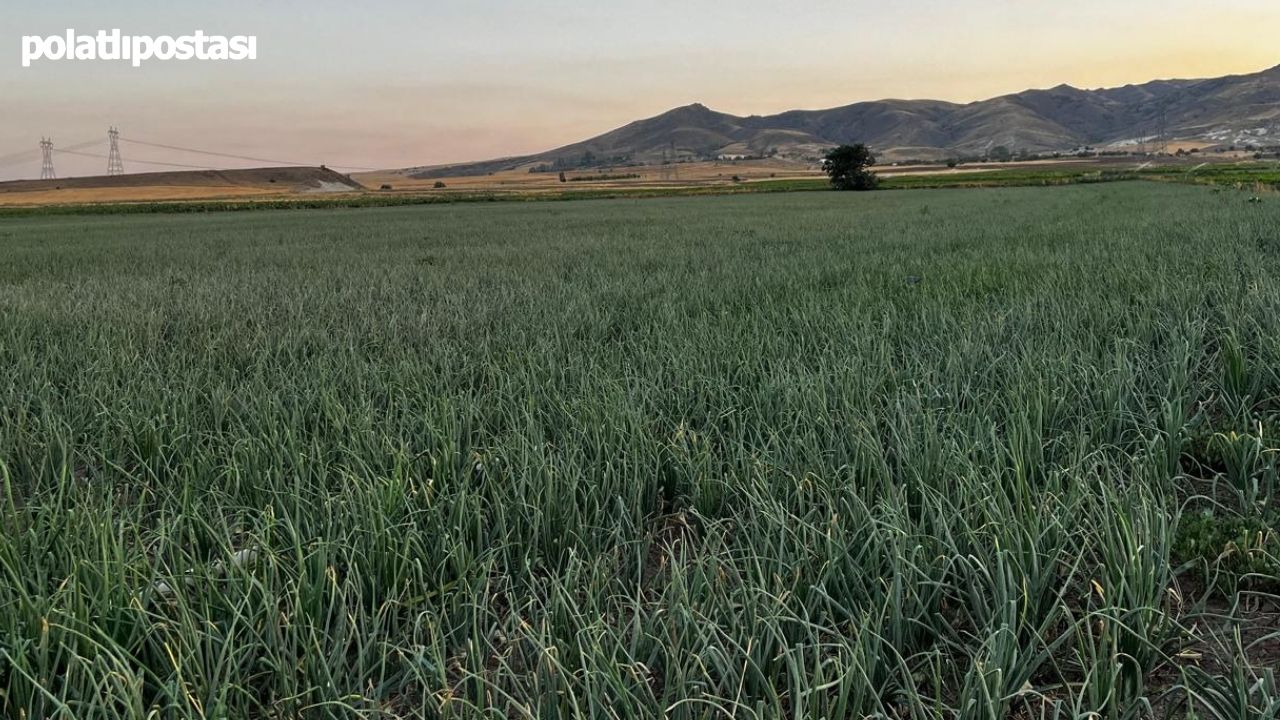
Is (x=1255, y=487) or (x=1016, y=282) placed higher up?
(x=1016, y=282)

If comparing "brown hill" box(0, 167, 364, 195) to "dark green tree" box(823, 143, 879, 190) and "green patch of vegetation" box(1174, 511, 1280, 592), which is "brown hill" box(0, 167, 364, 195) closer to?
"dark green tree" box(823, 143, 879, 190)

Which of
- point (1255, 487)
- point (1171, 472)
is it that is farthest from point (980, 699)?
point (1171, 472)

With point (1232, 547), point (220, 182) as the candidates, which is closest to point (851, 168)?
point (1232, 547)

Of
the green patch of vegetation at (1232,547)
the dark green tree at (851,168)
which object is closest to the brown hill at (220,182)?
the dark green tree at (851,168)

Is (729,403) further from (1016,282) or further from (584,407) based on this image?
(1016,282)

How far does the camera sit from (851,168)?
238 ft

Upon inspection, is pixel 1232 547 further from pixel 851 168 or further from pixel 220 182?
pixel 220 182

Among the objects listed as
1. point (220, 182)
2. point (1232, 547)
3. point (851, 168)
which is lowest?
point (1232, 547)

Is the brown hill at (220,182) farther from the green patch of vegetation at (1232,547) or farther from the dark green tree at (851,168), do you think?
the green patch of vegetation at (1232,547)

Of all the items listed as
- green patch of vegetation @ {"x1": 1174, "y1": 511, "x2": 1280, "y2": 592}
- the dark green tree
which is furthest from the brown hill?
green patch of vegetation @ {"x1": 1174, "y1": 511, "x2": 1280, "y2": 592}

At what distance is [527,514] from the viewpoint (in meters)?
1.98

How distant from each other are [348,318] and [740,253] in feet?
21.8

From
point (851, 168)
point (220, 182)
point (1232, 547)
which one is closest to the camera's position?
point (1232, 547)

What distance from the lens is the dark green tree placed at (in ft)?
236
